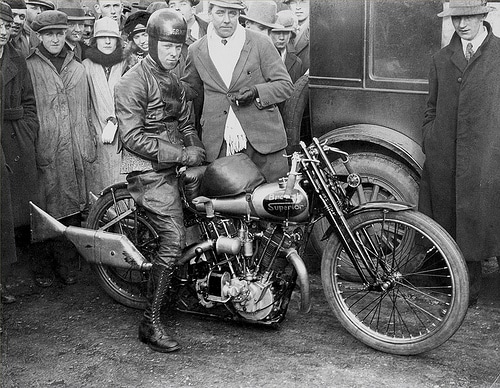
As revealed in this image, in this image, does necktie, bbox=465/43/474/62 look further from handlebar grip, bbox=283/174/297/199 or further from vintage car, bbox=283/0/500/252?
handlebar grip, bbox=283/174/297/199

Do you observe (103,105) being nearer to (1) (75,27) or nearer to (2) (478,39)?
(1) (75,27)

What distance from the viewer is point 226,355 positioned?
4051mm

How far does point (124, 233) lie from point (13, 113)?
1.18 meters

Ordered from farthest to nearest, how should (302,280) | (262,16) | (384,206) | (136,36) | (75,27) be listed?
(262,16) < (75,27) < (136,36) < (302,280) < (384,206)

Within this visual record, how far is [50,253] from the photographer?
17.3ft

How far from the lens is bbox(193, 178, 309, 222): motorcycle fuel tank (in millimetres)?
4020

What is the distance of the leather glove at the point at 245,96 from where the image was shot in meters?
4.64

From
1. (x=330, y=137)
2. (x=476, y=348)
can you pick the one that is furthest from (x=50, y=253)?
(x=476, y=348)

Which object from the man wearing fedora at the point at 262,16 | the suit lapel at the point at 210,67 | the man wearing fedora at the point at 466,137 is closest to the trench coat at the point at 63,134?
the suit lapel at the point at 210,67

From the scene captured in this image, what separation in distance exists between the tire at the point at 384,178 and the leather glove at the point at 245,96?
32.1 inches

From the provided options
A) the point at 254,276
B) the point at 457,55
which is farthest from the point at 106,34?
the point at 457,55

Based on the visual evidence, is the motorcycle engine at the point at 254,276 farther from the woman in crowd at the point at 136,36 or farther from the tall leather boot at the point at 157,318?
the woman in crowd at the point at 136,36

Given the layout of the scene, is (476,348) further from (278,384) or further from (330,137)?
(330,137)

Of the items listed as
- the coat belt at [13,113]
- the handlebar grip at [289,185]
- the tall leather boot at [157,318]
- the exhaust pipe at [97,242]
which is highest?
the coat belt at [13,113]
